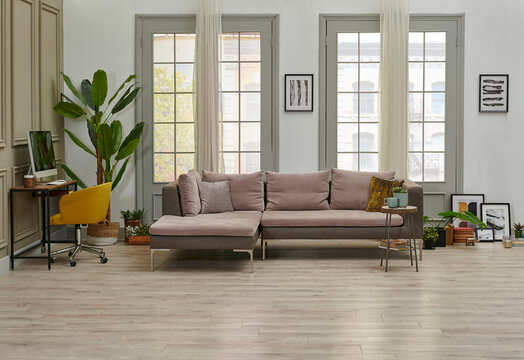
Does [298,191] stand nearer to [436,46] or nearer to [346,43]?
[346,43]

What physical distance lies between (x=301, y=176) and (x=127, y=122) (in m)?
2.18

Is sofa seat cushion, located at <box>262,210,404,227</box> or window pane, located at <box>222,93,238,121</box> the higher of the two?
window pane, located at <box>222,93,238,121</box>

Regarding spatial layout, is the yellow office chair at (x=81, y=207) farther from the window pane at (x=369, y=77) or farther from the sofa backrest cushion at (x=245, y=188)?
the window pane at (x=369, y=77)

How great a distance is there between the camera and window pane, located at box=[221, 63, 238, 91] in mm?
7961

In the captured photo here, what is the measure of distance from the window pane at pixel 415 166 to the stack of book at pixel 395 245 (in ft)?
5.00

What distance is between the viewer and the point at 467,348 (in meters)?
4.03

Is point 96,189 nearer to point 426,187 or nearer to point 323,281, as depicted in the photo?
point 323,281

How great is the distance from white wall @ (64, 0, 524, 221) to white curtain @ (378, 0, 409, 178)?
0.24m

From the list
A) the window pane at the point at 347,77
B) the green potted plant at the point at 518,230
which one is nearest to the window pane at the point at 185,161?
the window pane at the point at 347,77

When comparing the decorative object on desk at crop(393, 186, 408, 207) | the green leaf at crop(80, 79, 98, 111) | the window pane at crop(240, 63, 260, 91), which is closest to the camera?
the decorative object on desk at crop(393, 186, 408, 207)

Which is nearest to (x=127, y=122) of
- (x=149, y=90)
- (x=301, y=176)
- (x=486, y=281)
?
(x=149, y=90)

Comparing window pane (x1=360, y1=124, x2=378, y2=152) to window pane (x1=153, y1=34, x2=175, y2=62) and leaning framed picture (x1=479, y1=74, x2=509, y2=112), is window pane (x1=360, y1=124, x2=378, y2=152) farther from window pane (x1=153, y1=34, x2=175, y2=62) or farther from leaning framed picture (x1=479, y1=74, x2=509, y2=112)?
window pane (x1=153, y1=34, x2=175, y2=62)

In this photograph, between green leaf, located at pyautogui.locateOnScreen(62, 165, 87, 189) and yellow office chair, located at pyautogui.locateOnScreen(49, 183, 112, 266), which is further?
green leaf, located at pyautogui.locateOnScreen(62, 165, 87, 189)

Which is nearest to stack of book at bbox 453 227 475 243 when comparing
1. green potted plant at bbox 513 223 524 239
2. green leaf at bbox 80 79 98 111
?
green potted plant at bbox 513 223 524 239
